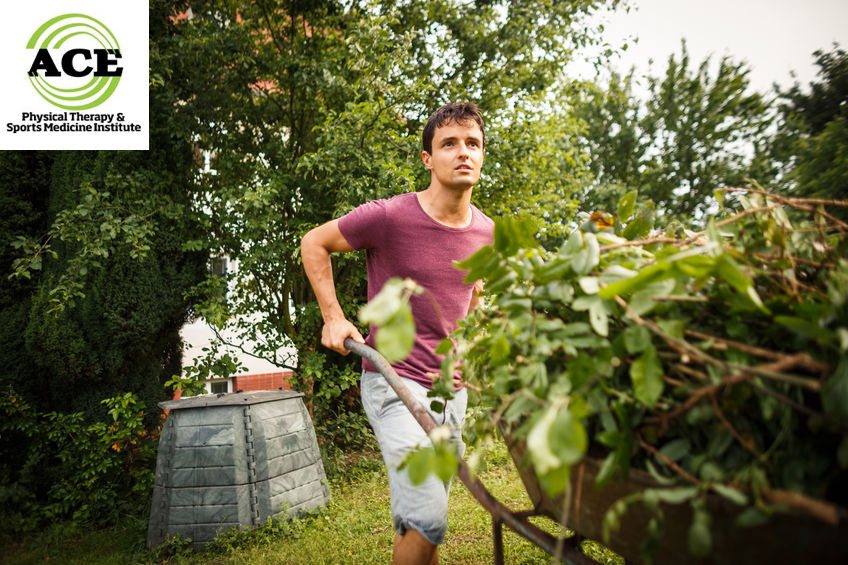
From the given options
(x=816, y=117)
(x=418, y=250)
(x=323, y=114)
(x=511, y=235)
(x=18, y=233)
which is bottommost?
(x=511, y=235)

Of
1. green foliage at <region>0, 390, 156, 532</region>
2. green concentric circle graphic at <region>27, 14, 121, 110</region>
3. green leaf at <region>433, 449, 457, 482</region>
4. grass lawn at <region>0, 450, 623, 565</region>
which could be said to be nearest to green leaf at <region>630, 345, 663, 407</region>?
green leaf at <region>433, 449, 457, 482</region>

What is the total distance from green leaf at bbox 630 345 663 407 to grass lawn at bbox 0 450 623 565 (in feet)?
9.31

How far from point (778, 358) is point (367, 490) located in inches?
174

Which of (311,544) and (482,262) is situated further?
(311,544)

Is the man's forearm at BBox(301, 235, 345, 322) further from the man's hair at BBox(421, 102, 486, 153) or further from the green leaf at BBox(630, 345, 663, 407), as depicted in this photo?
the green leaf at BBox(630, 345, 663, 407)

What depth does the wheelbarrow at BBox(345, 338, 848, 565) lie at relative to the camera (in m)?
0.62

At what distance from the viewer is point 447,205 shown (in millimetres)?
2344

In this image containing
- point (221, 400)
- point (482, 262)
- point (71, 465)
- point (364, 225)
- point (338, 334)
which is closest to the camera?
point (482, 262)

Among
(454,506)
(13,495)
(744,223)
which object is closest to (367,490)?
(454,506)

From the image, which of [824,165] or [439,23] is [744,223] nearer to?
[439,23]

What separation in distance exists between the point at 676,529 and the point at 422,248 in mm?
1629

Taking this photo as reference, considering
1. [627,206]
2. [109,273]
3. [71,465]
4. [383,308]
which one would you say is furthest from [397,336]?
A: [71,465]

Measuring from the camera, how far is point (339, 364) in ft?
20.4

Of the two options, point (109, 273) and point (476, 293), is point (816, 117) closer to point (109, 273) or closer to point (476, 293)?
point (476, 293)
